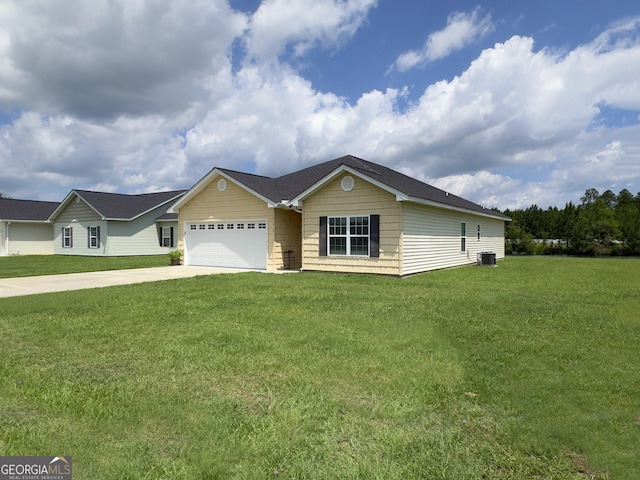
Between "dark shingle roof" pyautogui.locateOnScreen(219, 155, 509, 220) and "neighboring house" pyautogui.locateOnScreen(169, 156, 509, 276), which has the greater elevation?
"dark shingle roof" pyautogui.locateOnScreen(219, 155, 509, 220)

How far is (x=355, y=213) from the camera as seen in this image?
47.8 ft

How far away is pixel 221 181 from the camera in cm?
1814

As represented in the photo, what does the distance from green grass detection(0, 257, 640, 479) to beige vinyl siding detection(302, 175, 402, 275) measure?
225 inches

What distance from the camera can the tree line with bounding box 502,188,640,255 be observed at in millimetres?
33469

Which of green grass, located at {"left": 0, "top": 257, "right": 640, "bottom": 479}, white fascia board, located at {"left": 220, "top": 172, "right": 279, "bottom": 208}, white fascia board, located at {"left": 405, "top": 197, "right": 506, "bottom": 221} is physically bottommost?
green grass, located at {"left": 0, "top": 257, "right": 640, "bottom": 479}

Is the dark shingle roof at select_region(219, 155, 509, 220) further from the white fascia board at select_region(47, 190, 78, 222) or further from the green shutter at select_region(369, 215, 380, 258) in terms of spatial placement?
the white fascia board at select_region(47, 190, 78, 222)

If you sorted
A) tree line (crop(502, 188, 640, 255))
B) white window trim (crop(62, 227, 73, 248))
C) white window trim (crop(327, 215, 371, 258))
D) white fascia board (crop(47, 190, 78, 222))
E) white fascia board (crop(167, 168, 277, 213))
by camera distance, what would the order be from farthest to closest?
1. tree line (crop(502, 188, 640, 255))
2. white window trim (crop(62, 227, 73, 248))
3. white fascia board (crop(47, 190, 78, 222))
4. white fascia board (crop(167, 168, 277, 213))
5. white window trim (crop(327, 215, 371, 258))

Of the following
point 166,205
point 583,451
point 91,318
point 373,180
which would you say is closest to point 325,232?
point 373,180

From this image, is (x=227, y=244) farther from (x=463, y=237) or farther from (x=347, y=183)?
(x=463, y=237)

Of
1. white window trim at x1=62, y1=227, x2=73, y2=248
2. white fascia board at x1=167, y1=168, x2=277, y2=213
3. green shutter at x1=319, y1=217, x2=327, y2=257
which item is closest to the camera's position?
green shutter at x1=319, y1=217, x2=327, y2=257

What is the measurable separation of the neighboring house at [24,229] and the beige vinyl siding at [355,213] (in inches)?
949

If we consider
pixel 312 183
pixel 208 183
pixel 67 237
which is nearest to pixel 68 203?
pixel 67 237

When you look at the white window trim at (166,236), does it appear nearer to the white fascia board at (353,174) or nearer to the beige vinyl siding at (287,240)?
the beige vinyl siding at (287,240)

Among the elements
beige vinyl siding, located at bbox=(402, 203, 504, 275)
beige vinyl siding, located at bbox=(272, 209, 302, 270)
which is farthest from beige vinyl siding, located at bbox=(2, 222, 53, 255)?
beige vinyl siding, located at bbox=(402, 203, 504, 275)
